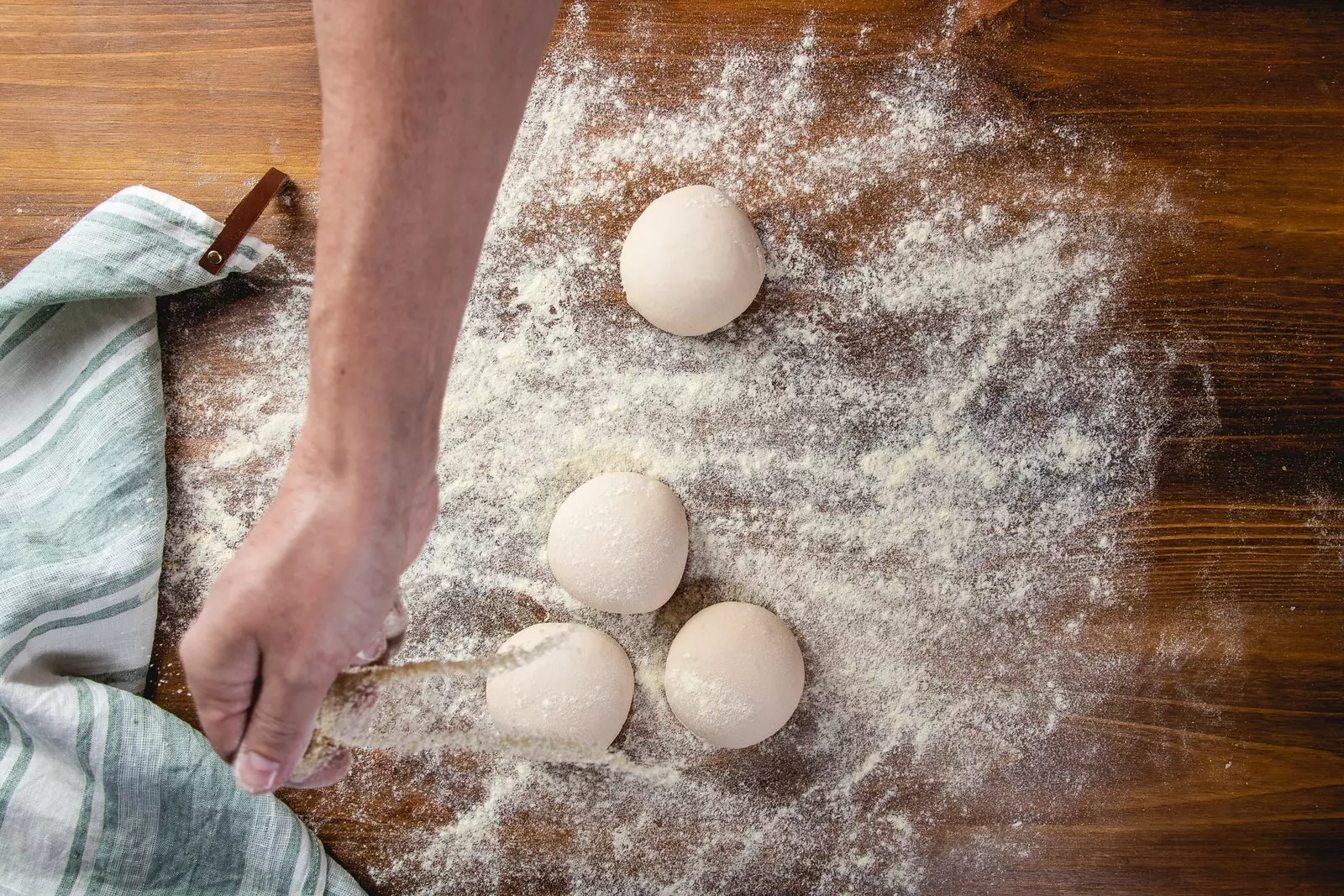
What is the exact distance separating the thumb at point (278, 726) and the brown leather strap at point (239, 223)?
0.57 m

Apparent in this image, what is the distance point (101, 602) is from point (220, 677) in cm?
47

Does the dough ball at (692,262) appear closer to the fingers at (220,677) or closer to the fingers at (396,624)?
the fingers at (396,624)

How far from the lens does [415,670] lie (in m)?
0.77

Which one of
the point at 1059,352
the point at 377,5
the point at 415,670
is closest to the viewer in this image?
the point at 377,5

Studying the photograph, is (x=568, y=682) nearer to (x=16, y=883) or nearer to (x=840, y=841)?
(x=840, y=841)

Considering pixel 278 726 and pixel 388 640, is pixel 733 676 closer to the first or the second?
pixel 388 640

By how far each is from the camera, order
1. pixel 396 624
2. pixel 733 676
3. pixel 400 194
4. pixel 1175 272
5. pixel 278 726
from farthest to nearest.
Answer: pixel 1175 272
pixel 733 676
pixel 396 624
pixel 278 726
pixel 400 194

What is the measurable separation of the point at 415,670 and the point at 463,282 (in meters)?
0.38

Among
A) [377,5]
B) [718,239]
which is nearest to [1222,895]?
[718,239]

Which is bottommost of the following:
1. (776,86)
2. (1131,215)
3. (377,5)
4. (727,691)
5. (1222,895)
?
(1222,895)

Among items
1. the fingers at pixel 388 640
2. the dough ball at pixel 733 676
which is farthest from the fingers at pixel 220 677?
the dough ball at pixel 733 676

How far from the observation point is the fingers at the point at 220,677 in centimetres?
60

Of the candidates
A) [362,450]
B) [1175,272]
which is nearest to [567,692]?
[362,450]

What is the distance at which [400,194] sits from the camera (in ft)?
1.70
